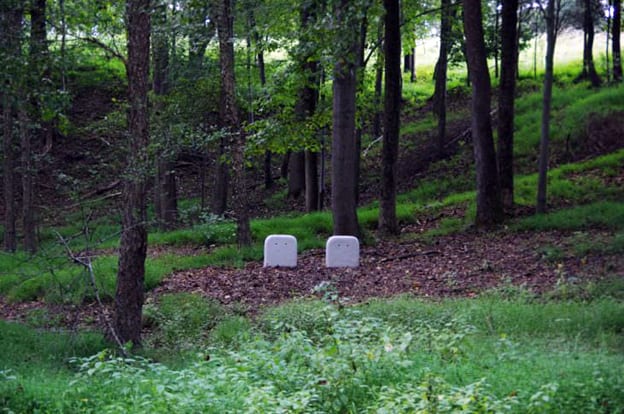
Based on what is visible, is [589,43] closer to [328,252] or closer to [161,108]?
[161,108]

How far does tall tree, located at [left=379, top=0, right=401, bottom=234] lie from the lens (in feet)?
53.9

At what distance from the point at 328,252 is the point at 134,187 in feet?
19.0

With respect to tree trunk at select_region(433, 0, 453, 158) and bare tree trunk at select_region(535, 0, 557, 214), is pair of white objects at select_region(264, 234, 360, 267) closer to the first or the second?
bare tree trunk at select_region(535, 0, 557, 214)

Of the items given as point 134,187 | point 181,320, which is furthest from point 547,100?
point 134,187

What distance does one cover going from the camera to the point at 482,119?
16422mm

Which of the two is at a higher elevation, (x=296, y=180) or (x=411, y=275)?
(x=296, y=180)

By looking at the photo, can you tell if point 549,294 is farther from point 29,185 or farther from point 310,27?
point 29,185

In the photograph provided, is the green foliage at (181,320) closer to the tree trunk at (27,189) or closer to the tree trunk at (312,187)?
the tree trunk at (27,189)

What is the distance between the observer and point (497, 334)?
8.55m

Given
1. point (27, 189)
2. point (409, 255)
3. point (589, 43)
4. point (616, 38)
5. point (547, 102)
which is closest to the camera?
point (409, 255)

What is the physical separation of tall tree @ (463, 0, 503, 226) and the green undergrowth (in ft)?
23.9

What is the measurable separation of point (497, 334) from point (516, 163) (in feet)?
52.3

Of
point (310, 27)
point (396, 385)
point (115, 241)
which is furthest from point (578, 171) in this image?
point (396, 385)

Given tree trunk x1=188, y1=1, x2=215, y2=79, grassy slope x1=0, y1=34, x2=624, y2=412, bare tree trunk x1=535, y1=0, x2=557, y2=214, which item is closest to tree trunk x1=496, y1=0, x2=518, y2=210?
bare tree trunk x1=535, y1=0, x2=557, y2=214
